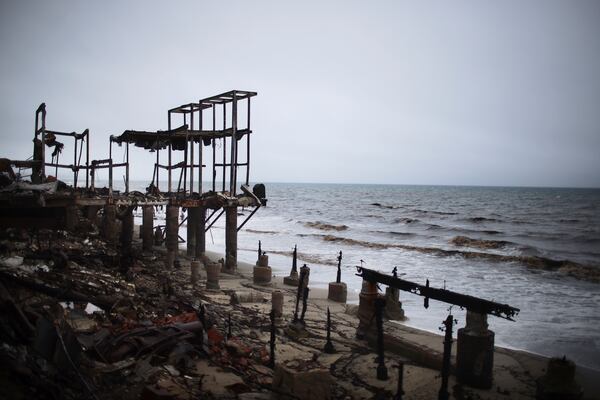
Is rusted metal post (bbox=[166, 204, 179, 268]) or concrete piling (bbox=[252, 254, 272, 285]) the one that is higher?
rusted metal post (bbox=[166, 204, 179, 268])

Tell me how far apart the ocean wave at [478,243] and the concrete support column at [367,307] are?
25439 millimetres

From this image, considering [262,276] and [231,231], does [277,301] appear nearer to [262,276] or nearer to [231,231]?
[262,276]

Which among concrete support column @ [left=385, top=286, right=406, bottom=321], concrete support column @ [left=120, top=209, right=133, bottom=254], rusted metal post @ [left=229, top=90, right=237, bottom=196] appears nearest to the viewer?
concrete support column @ [left=385, top=286, right=406, bottom=321]

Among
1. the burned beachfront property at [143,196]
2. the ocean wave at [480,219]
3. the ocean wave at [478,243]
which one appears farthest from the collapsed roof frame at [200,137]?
the ocean wave at [480,219]

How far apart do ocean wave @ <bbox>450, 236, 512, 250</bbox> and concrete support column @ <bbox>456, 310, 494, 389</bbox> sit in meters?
26.4

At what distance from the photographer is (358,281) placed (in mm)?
17359

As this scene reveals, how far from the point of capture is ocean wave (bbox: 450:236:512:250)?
104 feet

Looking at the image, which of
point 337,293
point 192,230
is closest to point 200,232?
point 192,230

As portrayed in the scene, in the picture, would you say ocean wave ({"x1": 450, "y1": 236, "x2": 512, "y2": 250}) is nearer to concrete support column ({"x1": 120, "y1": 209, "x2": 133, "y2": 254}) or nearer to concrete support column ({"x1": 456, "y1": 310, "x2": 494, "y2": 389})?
concrete support column ({"x1": 120, "y1": 209, "x2": 133, "y2": 254})

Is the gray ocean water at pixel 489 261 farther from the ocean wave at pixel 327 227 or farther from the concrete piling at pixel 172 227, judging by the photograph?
the concrete piling at pixel 172 227

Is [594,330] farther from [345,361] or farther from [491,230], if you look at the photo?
[491,230]

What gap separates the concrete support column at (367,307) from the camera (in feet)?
29.1

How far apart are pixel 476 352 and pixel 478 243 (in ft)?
92.4

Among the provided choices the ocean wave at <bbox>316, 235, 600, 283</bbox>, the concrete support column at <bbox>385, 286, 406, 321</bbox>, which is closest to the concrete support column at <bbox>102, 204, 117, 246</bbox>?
the concrete support column at <bbox>385, 286, 406, 321</bbox>
